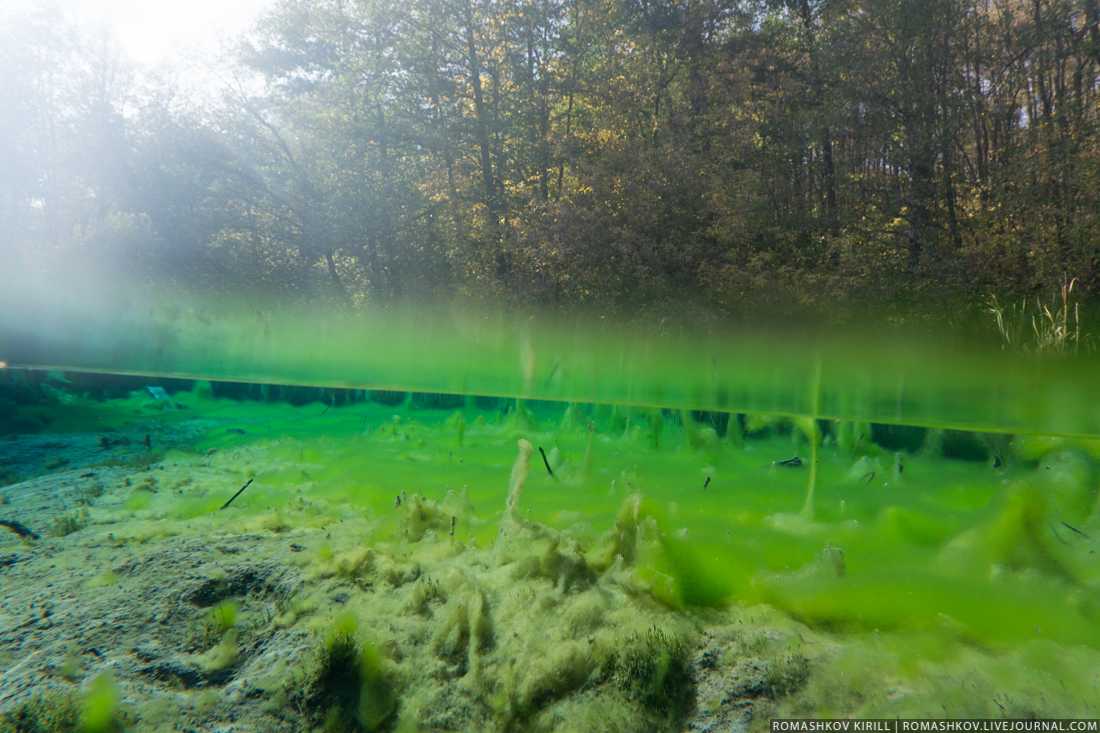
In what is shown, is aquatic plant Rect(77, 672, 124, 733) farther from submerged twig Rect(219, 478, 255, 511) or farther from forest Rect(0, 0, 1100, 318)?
forest Rect(0, 0, 1100, 318)

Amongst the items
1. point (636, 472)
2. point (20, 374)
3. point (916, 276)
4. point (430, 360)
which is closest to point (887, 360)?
point (636, 472)

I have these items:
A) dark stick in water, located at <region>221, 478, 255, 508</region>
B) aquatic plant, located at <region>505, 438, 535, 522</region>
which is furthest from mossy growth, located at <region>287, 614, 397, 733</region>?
dark stick in water, located at <region>221, 478, 255, 508</region>

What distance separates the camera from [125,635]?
60cm

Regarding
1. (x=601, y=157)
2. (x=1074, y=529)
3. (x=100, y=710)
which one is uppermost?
(x=601, y=157)

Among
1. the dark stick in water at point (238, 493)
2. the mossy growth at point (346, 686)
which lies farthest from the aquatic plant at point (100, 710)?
the dark stick in water at point (238, 493)

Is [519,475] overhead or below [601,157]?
below

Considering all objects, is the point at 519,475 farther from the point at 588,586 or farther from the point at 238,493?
the point at 238,493

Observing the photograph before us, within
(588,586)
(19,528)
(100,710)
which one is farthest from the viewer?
(19,528)

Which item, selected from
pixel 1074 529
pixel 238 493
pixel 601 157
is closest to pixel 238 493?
pixel 238 493

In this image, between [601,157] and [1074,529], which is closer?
[1074,529]

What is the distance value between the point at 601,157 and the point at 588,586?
23.8 feet

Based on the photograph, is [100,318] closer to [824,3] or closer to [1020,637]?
[1020,637]

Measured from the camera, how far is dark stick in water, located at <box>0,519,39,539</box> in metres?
0.84

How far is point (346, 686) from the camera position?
0.52 metres
